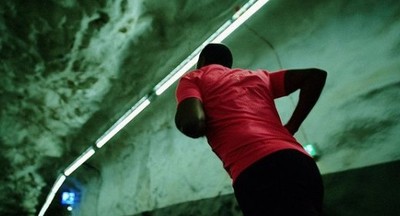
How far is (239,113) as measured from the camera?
3.84ft

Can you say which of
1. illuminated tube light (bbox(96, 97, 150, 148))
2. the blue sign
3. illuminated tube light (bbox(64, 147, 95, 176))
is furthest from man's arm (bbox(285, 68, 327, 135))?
the blue sign

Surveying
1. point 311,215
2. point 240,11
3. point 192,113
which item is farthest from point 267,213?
point 240,11

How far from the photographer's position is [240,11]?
8.22ft

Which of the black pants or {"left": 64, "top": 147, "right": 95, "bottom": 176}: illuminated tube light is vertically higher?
{"left": 64, "top": 147, "right": 95, "bottom": 176}: illuminated tube light

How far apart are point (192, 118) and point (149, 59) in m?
2.17

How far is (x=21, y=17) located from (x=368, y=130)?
288cm

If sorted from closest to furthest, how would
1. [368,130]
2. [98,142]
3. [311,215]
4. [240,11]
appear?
[311,215] → [368,130] → [240,11] → [98,142]

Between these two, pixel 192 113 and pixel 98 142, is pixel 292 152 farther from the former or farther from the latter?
pixel 98 142

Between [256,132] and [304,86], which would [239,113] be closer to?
[256,132]

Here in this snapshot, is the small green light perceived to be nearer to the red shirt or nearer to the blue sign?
the red shirt

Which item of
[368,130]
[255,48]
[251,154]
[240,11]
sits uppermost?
[240,11]

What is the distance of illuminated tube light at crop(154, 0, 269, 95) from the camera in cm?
244

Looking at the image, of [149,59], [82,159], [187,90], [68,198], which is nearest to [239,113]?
[187,90]

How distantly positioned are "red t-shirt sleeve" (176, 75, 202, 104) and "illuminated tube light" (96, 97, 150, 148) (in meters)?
2.24
